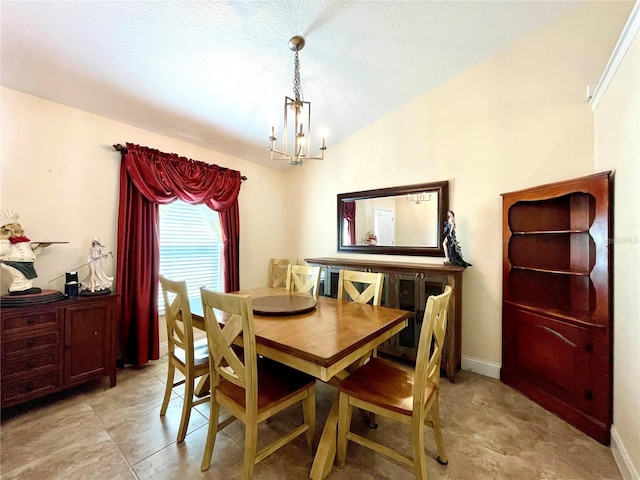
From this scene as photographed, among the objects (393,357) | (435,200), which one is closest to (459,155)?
(435,200)

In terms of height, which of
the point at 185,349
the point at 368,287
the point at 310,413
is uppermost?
the point at 368,287

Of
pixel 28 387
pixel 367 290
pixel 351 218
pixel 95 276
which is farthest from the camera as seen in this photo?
pixel 351 218

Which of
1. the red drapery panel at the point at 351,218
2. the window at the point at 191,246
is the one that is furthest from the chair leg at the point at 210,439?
the red drapery panel at the point at 351,218

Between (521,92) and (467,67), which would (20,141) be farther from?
(521,92)

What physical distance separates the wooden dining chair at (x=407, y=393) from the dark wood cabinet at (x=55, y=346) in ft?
7.02

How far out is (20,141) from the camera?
2.16 meters

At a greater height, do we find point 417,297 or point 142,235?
point 142,235

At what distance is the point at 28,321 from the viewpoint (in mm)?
1915

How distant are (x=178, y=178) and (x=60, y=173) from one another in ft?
3.11

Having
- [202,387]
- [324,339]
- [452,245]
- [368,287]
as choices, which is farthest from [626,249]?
→ [202,387]

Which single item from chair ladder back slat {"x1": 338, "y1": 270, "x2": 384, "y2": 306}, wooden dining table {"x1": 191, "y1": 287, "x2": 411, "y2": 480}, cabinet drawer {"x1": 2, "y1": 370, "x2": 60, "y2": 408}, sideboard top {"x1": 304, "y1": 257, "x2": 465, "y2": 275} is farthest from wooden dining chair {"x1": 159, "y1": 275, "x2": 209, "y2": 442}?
sideboard top {"x1": 304, "y1": 257, "x2": 465, "y2": 275}

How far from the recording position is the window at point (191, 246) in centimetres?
310

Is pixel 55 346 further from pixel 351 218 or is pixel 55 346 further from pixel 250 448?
pixel 351 218

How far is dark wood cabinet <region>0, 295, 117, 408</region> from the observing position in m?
Result: 1.84
